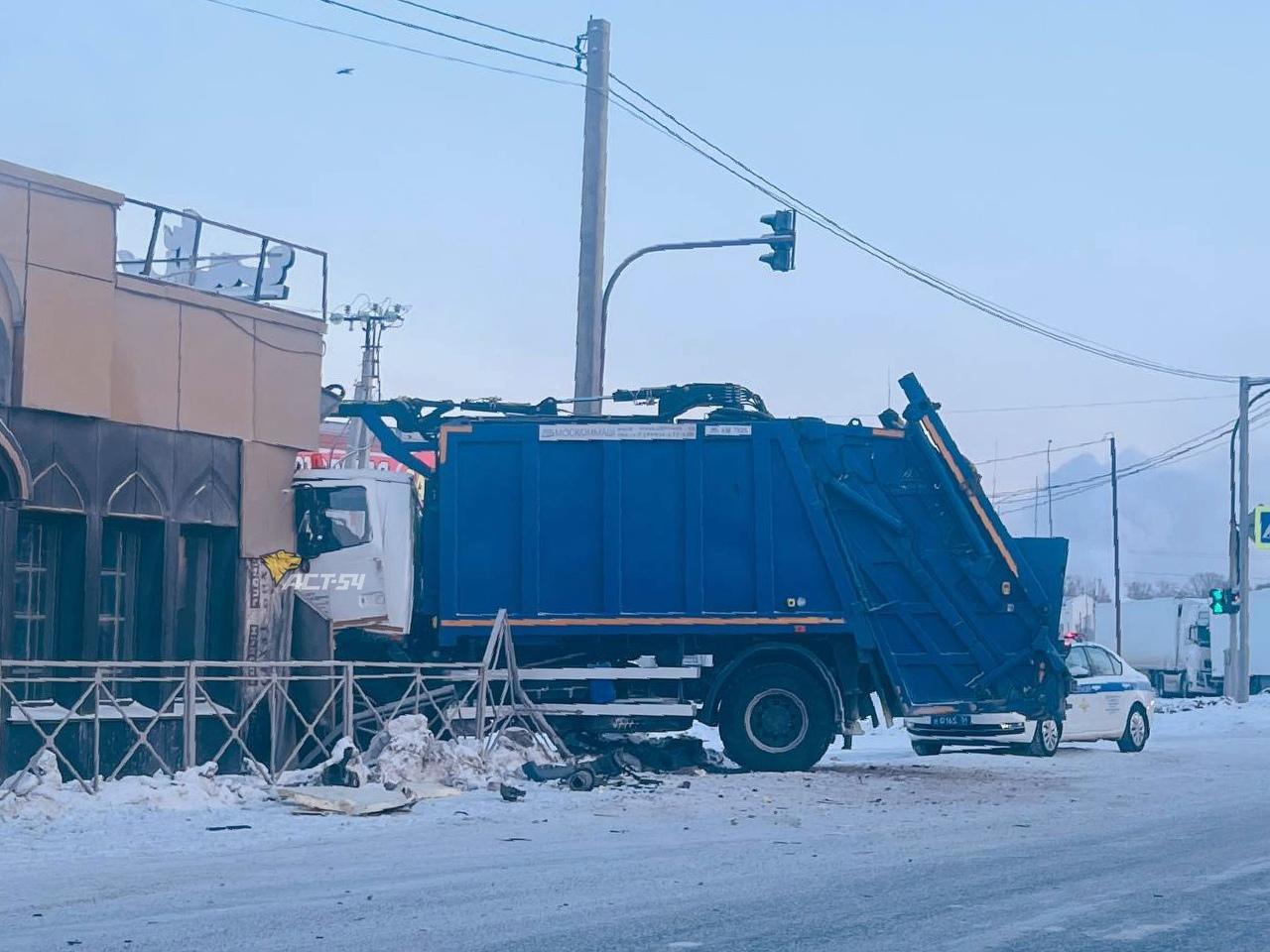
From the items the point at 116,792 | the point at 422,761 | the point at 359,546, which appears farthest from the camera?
the point at 359,546

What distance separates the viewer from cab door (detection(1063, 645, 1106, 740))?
69.4 ft

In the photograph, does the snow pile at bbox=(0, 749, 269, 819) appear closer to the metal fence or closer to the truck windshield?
the metal fence

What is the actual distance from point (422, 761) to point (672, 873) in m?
4.71

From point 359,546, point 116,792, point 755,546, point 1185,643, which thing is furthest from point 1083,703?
point 1185,643

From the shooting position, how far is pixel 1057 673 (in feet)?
52.4

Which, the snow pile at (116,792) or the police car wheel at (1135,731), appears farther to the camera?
the police car wheel at (1135,731)

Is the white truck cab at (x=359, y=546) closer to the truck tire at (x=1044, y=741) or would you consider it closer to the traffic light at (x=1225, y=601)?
the truck tire at (x=1044, y=741)

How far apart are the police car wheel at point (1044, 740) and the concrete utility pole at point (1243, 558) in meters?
19.9

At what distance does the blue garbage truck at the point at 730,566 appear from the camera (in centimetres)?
1598

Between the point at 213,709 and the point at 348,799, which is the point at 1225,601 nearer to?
the point at 213,709

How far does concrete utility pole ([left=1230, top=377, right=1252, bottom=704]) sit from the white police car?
16.9 metres

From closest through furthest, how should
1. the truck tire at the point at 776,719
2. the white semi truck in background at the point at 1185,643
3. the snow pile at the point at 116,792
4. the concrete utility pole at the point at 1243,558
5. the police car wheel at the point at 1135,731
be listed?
the snow pile at the point at 116,792 → the truck tire at the point at 776,719 → the police car wheel at the point at 1135,731 → the concrete utility pole at the point at 1243,558 → the white semi truck in background at the point at 1185,643

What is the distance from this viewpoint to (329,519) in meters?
16.1

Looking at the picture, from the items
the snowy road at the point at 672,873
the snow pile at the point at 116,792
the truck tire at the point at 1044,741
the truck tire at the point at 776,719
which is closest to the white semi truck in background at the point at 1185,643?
the truck tire at the point at 1044,741
